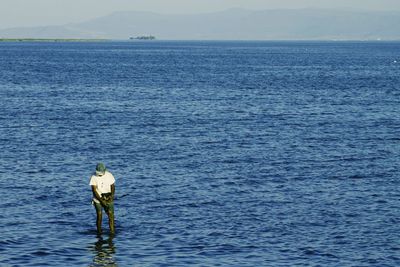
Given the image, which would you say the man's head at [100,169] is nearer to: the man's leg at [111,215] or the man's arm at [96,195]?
the man's arm at [96,195]

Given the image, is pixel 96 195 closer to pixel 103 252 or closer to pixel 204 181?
pixel 103 252

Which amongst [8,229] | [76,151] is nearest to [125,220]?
[8,229]

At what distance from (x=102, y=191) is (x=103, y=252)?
8.27ft

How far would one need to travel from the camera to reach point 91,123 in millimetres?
62375

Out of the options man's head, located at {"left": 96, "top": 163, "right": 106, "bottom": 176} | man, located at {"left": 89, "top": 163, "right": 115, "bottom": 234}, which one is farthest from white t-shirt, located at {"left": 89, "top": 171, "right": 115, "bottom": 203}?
man's head, located at {"left": 96, "top": 163, "right": 106, "bottom": 176}

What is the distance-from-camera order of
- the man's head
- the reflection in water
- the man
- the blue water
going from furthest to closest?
the man, the man's head, the blue water, the reflection in water

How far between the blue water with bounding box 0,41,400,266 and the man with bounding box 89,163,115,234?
81 centimetres

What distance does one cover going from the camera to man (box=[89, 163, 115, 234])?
1124 inches

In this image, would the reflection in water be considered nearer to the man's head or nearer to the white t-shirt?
the white t-shirt

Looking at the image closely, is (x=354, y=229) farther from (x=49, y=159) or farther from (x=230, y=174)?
(x=49, y=159)

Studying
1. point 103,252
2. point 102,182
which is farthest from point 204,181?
point 103,252

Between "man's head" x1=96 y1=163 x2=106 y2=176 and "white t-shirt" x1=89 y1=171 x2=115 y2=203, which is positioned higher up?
"man's head" x1=96 y1=163 x2=106 y2=176

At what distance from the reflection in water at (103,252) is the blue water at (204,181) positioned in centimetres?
7

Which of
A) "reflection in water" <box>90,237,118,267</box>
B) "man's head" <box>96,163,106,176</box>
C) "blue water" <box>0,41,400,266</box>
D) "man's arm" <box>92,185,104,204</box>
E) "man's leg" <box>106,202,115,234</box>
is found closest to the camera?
"reflection in water" <box>90,237,118,267</box>
